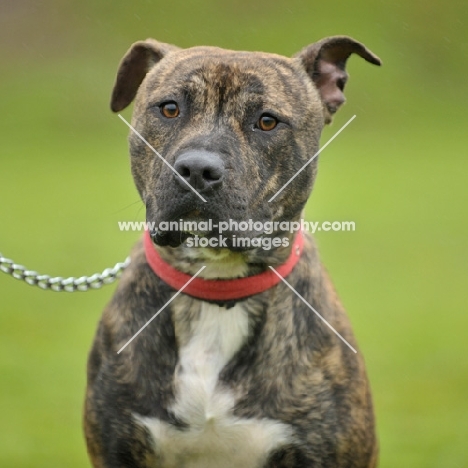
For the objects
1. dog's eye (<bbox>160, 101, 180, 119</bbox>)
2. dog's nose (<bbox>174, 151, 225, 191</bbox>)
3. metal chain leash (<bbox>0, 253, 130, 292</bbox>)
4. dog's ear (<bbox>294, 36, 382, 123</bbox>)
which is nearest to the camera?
dog's nose (<bbox>174, 151, 225, 191</bbox>)

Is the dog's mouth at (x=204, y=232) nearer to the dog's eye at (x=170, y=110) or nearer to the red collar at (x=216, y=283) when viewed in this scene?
the red collar at (x=216, y=283)

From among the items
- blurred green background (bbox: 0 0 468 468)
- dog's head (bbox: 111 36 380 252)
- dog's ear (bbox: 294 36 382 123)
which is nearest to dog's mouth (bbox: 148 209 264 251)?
dog's head (bbox: 111 36 380 252)

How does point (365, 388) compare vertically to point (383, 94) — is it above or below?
below

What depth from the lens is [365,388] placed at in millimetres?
4480

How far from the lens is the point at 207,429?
14.1 feet

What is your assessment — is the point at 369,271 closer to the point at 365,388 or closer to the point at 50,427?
the point at 50,427

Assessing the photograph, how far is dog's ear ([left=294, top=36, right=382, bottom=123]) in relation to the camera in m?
4.82

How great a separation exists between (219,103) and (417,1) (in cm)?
2362

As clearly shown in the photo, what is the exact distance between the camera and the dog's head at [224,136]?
4066 mm

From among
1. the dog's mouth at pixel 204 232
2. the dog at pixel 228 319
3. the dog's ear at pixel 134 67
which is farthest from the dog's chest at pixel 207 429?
the dog's ear at pixel 134 67

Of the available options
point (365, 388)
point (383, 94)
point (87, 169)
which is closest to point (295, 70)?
point (365, 388)

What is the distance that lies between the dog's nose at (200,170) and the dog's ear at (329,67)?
3.44 feet

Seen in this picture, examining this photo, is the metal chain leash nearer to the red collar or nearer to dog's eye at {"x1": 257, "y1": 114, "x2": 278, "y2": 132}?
the red collar

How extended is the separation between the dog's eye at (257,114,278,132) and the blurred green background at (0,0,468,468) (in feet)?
2.29
